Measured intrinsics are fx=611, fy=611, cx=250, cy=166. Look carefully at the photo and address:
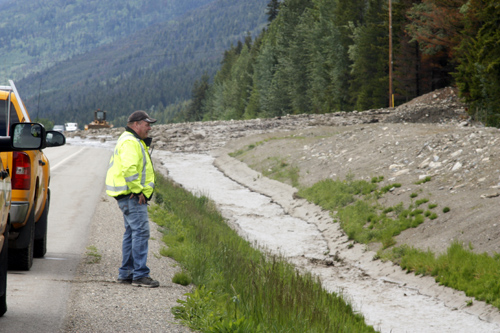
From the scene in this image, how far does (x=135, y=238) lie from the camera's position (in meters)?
7.52

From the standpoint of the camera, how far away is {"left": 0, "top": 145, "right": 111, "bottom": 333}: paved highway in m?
5.94

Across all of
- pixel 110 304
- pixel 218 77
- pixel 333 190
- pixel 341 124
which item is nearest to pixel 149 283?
pixel 110 304

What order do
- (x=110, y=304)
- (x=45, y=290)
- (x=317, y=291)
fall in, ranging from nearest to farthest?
(x=110, y=304) < (x=45, y=290) < (x=317, y=291)

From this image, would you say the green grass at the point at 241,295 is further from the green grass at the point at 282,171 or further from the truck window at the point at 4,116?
the green grass at the point at 282,171

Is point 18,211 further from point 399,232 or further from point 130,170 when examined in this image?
point 399,232

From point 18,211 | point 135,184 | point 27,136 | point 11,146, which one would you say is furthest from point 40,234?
point 11,146

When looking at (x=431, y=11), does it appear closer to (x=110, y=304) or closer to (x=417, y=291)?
(x=417, y=291)

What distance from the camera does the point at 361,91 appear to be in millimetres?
56562

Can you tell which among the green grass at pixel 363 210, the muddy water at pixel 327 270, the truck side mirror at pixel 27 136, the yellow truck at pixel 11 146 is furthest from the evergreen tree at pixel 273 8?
the truck side mirror at pixel 27 136

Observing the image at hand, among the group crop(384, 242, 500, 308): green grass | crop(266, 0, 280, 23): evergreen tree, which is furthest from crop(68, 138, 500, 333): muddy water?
crop(266, 0, 280, 23): evergreen tree

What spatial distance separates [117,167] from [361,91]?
51.1m

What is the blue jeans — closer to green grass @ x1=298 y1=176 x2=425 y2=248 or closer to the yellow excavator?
green grass @ x1=298 y1=176 x2=425 y2=248

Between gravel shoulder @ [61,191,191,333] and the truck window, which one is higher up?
the truck window

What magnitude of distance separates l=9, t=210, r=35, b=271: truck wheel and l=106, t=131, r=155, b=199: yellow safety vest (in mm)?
1219
